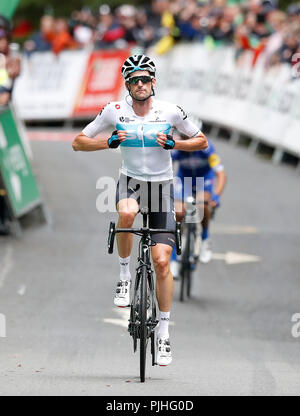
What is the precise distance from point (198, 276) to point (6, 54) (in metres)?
5.38

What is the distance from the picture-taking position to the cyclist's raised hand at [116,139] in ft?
26.8

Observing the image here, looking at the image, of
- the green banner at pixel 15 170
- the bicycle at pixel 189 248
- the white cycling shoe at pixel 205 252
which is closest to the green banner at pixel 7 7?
the green banner at pixel 15 170

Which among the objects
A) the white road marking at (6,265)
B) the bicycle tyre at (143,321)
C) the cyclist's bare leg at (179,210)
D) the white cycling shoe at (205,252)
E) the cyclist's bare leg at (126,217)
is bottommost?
the white road marking at (6,265)

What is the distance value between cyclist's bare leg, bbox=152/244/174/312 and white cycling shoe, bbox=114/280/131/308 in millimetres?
298

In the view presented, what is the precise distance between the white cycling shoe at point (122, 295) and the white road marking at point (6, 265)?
391 cm

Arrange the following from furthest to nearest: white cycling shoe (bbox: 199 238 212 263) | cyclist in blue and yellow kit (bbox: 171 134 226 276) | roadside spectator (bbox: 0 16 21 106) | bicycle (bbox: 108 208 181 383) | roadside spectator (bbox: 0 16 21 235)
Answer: roadside spectator (bbox: 0 16 21 106) < roadside spectator (bbox: 0 16 21 235) < white cycling shoe (bbox: 199 238 212 263) < cyclist in blue and yellow kit (bbox: 171 134 226 276) < bicycle (bbox: 108 208 181 383)

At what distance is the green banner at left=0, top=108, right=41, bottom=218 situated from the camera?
14984mm

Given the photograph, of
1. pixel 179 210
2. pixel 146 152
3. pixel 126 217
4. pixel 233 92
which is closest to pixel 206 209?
pixel 179 210

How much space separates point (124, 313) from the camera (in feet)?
36.8

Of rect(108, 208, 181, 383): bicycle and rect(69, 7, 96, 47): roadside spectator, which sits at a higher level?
rect(108, 208, 181, 383): bicycle

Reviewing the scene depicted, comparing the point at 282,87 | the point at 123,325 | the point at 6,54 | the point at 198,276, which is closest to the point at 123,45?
the point at 282,87

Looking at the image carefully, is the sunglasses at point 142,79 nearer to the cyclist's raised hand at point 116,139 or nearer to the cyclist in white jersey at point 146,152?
the cyclist in white jersey at point 146,152

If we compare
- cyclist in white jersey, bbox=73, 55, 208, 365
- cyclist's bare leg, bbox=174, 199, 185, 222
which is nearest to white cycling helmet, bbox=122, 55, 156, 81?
cyclist in white jersey, bbox=73, 55, 208, 365

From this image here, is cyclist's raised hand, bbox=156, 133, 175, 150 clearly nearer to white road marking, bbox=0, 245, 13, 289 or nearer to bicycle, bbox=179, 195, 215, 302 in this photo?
bicycle, bbox=179, 195, 215, 302
